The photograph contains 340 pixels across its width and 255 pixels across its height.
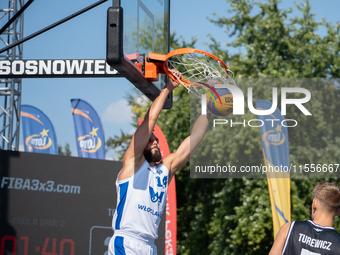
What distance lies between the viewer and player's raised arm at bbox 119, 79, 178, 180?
12.0ft

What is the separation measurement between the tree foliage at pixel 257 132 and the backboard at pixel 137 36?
7.38 metres

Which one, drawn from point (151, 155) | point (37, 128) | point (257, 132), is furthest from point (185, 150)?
point (37, 128)

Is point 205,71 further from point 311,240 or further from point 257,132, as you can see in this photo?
point 257,132

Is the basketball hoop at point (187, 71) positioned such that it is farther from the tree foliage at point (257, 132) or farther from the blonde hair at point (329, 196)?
the tree foliage at point (257, 132)

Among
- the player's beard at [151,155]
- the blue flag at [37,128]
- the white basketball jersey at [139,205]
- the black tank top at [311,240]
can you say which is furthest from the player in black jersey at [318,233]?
the blue flag at [37,128]

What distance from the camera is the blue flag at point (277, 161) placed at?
9.07 m

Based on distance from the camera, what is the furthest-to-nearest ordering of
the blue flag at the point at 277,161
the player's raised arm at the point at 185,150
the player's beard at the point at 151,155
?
the blue flag at the point at 277,161 → the player's raised arm at the point at 185,150 → the player's beard at the point at 151,155

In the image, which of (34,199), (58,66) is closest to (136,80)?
(58,66)

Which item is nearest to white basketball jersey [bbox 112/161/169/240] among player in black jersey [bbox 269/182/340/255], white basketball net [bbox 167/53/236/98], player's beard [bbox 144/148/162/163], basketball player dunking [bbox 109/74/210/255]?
basketball player dunking [bbox 109/74/210/255]

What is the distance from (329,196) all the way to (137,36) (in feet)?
7.97

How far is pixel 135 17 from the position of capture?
4.06 m

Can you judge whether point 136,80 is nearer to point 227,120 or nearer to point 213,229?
point 227,120

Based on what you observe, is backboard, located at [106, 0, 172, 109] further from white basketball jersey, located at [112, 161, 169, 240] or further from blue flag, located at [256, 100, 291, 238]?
blue flag, located at [256, 100, 291, 238]

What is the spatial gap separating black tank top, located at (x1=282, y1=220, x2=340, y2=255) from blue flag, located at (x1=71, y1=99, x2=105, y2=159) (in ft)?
32.1
